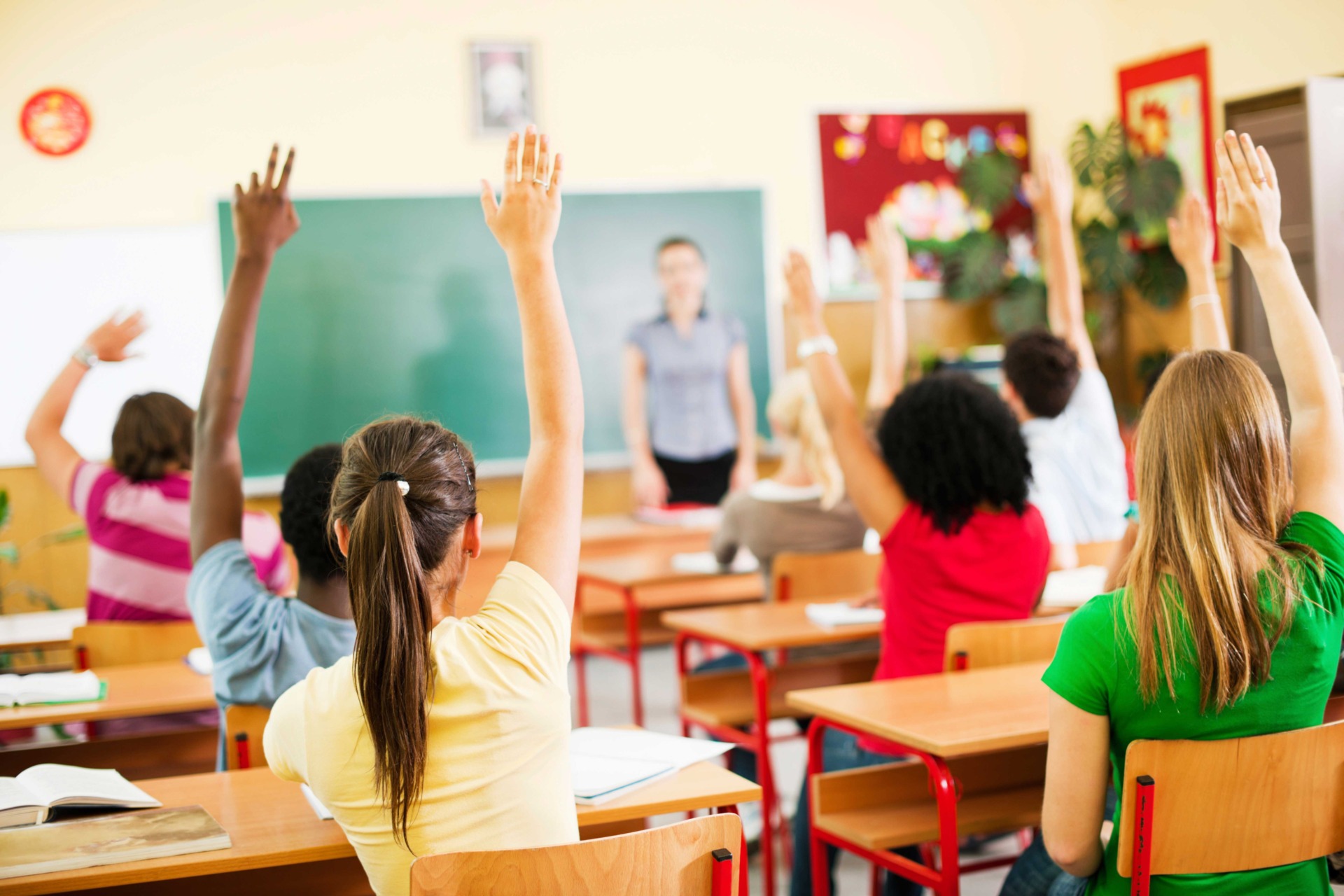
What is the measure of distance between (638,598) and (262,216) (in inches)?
83.4

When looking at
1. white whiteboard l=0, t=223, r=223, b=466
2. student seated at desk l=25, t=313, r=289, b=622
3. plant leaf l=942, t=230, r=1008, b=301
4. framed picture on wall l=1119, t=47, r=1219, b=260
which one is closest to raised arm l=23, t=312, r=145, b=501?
student seated at desk l=25, t=313, r=289, b=622

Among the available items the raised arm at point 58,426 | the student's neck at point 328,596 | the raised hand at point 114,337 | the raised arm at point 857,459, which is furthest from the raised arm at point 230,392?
the raised arm at point 857,459

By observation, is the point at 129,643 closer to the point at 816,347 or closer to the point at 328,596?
the point at 328,596

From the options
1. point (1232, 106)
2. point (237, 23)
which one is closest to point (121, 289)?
point (237, 23)

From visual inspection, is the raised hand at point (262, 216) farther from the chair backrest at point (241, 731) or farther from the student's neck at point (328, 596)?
the chair backrest at point (241, 731)

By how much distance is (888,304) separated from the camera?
144 inches

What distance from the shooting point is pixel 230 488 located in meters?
2.06

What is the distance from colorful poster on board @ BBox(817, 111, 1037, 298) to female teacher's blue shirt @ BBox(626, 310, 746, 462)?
890 millimetres

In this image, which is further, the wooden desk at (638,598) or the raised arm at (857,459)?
the wooden desk at (638,598)

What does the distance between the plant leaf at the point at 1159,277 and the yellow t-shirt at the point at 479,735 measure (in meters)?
5.72

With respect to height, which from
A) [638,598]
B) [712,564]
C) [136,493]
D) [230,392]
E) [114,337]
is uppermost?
[114,337]

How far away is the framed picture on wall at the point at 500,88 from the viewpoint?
616cm

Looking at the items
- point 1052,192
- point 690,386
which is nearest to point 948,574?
point 1052,192

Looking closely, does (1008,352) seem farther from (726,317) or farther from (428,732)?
(726,317)
